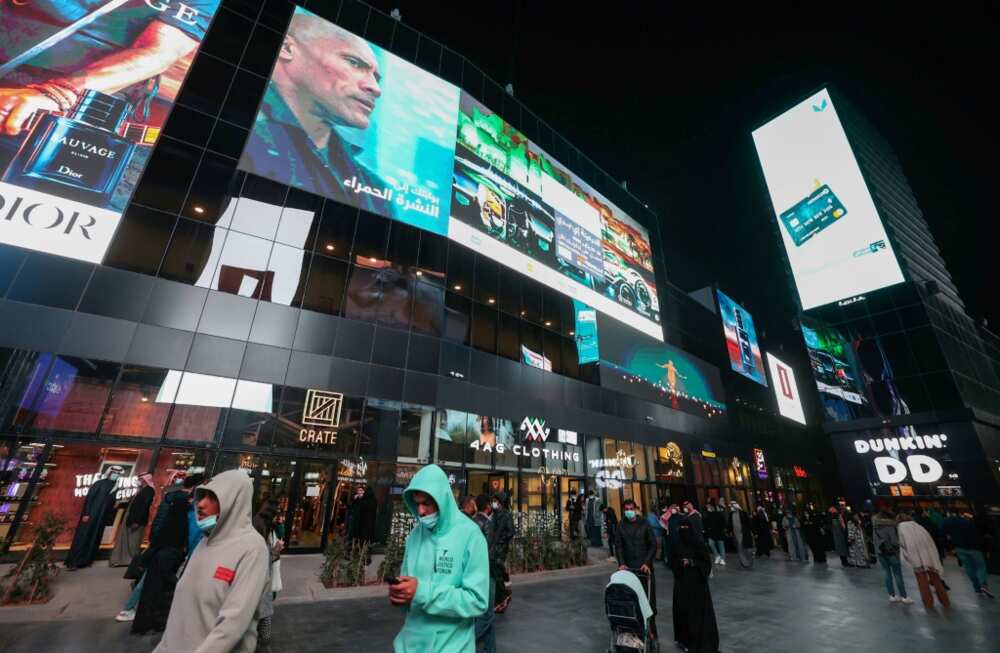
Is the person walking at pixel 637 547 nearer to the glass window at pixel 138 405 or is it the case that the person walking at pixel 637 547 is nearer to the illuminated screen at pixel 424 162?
the glass window at pixel 138 405

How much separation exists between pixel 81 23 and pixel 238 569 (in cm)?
2113

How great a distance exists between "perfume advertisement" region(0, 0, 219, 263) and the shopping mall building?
7cm

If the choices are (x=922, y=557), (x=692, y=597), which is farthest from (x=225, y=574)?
(x=922, y=557)

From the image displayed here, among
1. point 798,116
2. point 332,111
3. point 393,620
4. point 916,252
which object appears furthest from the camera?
point 798,116

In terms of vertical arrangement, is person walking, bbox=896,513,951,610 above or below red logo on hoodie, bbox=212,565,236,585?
below

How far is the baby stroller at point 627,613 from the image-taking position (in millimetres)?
4840

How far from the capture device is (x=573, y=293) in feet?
79.2

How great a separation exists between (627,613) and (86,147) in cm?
1864

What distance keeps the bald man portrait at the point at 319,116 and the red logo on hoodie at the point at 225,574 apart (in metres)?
16.4

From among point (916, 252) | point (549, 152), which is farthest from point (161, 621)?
point (916, 252)

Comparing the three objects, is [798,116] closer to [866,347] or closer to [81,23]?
[866,347]

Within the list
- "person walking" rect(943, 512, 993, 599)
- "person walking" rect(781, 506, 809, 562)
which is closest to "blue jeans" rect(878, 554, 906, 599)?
"person walking" rect(943, 512, 993, 599)

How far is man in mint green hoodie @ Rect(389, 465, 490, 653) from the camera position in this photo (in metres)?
2.34

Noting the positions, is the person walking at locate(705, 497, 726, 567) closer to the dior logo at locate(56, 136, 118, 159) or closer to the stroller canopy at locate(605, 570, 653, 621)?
the stroller canopy at locate(605, 570, 653, 621)
